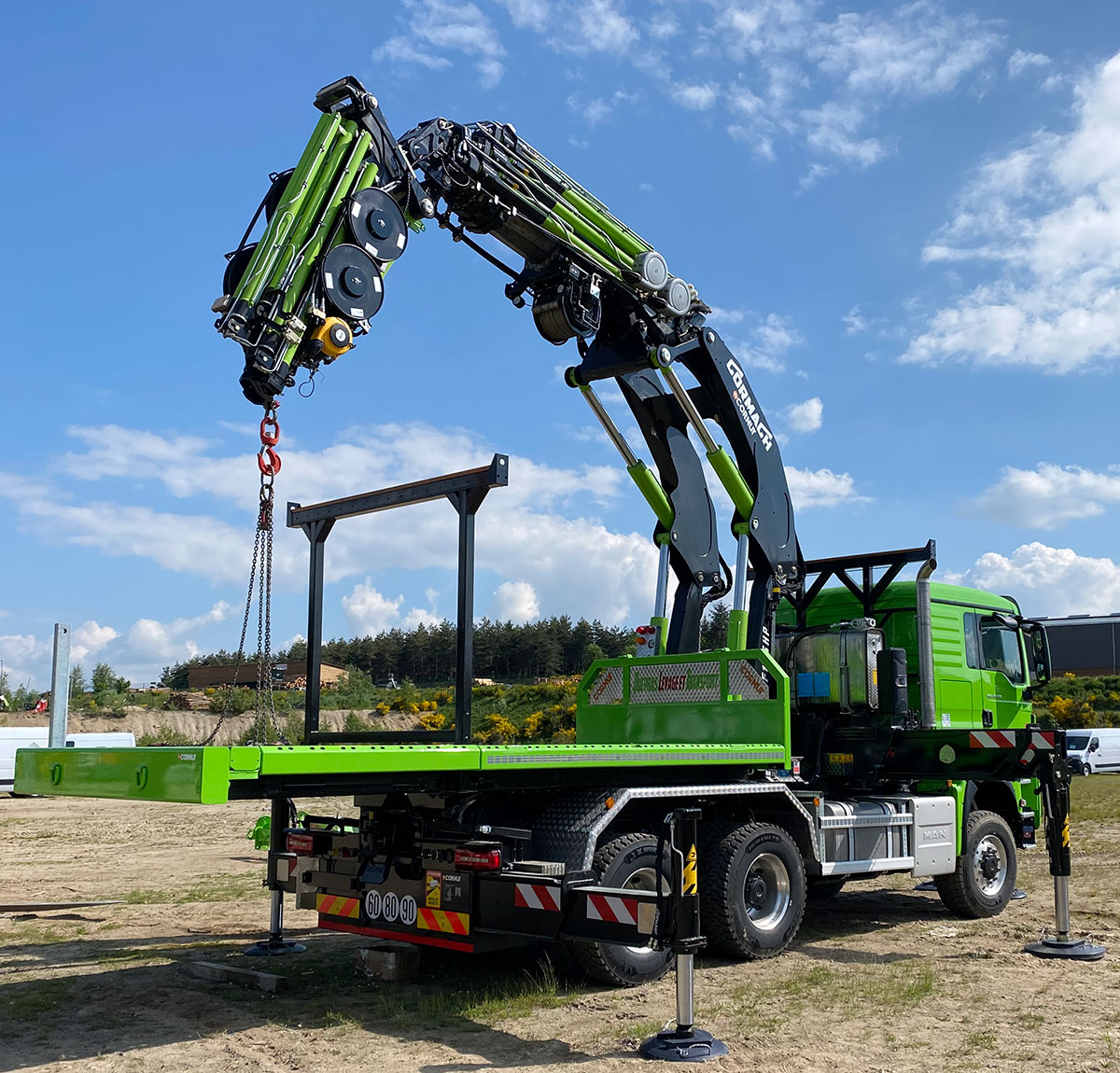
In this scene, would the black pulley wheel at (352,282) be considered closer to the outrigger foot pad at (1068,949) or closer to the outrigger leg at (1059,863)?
the outrigger leg at (1059,863)

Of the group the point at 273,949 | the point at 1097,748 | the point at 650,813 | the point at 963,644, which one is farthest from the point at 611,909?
the point at 1097,748

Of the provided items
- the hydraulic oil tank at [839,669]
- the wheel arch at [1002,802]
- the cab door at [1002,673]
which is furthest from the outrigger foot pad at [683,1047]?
the cab door at [1002,673]

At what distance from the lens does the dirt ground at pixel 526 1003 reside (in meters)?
5.79

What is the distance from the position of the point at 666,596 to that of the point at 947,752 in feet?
9.32

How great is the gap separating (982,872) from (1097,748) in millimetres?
30429

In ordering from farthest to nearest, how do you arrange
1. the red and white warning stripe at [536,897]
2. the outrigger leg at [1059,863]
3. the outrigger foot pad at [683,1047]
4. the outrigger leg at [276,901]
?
the outrigger leg at [1059,863] → the outrigger leg at [276,901] → the red and white warning stripe at [536,897] → the outrigger foot pad at [683,1047]

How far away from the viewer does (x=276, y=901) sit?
8.52 meters

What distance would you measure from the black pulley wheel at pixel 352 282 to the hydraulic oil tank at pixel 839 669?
543 cm

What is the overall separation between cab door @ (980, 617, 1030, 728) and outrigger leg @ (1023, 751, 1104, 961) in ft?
6.42

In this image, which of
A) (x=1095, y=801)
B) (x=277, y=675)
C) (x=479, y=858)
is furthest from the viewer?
(x=1095, y=801)

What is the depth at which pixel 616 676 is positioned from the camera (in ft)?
33.1

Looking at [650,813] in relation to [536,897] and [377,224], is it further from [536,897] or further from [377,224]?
[377,224]

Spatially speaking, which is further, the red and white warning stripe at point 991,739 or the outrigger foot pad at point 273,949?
the red and white warning stripe at point 991,739

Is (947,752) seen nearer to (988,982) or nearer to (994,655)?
(994,655)
